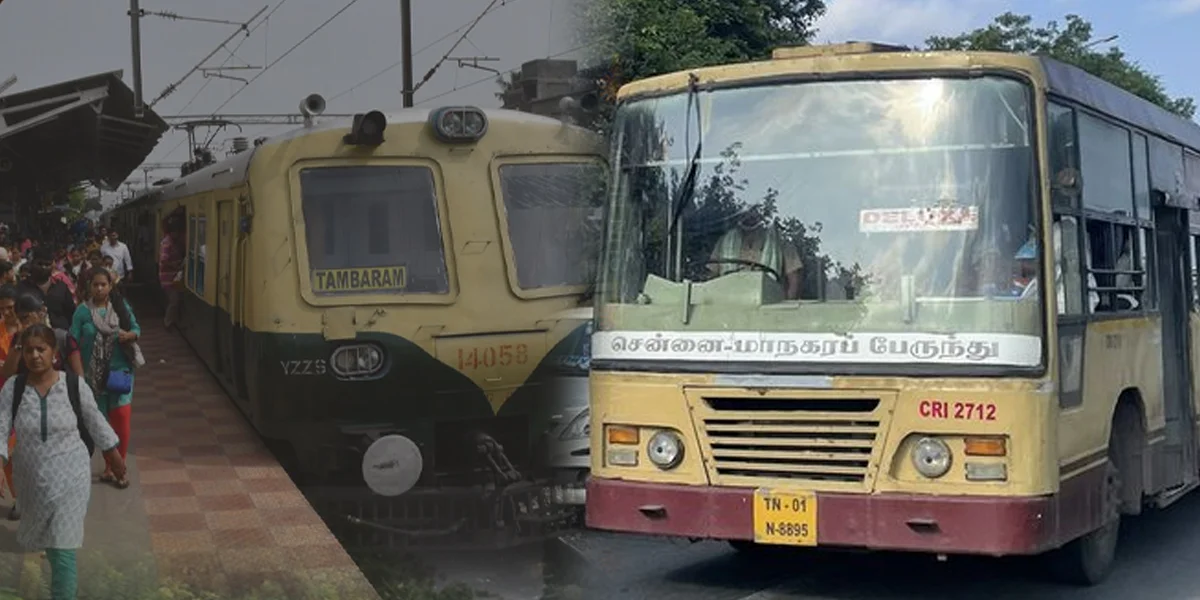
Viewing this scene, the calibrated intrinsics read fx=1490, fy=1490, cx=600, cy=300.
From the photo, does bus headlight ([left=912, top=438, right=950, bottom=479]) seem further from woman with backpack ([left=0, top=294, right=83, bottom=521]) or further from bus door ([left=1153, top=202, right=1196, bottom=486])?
woman with backpack ([left=0, top=294, right=83, bottom=521])

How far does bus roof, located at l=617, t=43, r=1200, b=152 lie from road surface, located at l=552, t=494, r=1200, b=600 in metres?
2.17

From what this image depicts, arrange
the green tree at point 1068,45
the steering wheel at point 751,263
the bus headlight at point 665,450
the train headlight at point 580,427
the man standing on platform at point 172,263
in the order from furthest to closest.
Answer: the green tree at point 1068,45
the train headlight at point 580,427
the bus headlight at point 665,450
the steering wheel at point 751,263
the man standing on platform at point 172,263

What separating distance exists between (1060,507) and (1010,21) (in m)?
32.3

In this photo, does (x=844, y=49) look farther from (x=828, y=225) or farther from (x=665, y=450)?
(x=665, y=450)

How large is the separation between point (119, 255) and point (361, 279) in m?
1.23

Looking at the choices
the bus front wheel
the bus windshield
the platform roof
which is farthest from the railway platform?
the bus front wheel

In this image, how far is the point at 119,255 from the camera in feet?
15.5

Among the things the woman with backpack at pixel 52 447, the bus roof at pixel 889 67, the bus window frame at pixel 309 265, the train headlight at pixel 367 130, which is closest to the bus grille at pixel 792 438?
the bus window frame at pixel 309 265

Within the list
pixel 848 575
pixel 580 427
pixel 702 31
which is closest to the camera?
pixel 580 427

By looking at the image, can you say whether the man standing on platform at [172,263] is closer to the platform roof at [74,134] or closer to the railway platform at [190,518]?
the railway platform at [190,518]

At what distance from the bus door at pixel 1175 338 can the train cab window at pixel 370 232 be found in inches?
151

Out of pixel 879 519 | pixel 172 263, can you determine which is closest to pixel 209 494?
pixel 172 263

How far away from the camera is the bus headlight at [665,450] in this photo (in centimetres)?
607

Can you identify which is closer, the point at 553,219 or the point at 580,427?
the point at 553,219
